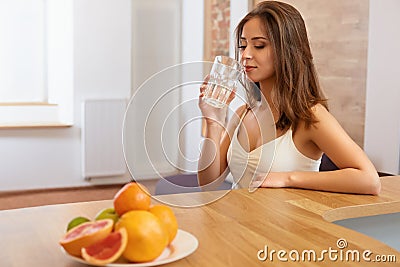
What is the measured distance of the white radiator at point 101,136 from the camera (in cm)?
586

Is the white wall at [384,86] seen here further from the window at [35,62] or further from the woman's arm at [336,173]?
the window at [35,62]

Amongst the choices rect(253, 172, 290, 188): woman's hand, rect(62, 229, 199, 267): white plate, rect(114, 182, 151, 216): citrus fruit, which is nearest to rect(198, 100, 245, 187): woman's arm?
rect(253, 172, 290, 188): woman's hand

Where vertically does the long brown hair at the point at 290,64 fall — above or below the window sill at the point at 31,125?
above

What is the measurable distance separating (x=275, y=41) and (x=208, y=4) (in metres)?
4.07

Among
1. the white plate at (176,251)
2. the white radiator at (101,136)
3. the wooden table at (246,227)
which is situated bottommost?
the white radiator at (101,136)

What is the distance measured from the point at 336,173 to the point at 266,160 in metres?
0.22

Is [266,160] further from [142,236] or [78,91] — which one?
[78,91]

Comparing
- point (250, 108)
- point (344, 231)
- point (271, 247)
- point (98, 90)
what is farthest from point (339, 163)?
point (98, 90)

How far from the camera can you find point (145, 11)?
6.20 m

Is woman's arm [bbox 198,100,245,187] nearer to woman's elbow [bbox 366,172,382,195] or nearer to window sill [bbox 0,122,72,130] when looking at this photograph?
woman's elbow [bbox 366,172,382,195]

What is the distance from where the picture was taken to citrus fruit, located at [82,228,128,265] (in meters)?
1.17

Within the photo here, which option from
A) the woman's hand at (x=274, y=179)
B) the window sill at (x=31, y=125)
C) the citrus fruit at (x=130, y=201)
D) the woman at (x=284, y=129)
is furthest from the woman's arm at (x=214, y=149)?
the window sill at (x=31, y=125)

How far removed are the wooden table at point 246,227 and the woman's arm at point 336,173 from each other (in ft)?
0.11

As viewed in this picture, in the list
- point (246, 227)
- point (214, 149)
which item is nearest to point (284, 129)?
point (214, 149)
